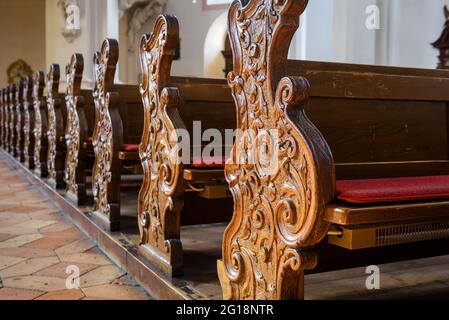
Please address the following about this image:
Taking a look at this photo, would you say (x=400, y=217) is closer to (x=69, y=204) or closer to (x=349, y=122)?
(x=349, y=122)

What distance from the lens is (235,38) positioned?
5.40 feet

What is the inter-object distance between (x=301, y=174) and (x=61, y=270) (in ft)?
4.64

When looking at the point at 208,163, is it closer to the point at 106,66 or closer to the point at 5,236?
the point at 106,66

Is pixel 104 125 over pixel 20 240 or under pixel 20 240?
over

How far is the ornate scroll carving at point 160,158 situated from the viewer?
79.2 inches

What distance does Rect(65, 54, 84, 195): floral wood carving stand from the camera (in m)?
3.37

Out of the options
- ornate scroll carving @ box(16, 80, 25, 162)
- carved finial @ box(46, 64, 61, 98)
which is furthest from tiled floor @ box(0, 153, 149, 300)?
ornate scroll carving @ box(16, 80, 25, 162)

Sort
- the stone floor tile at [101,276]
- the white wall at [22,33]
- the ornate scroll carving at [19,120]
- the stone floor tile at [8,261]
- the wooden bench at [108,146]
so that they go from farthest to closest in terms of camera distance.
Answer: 1. the white wall at [22,33]
2. the ornate scroll carving at [19,120]
3. the wooden bench at [108,146]
4. the stone floor tile at [8,261]
5. the stone floor tile at [101,276]

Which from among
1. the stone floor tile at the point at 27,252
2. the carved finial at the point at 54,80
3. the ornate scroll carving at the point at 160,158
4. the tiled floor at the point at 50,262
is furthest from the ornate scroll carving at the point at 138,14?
the ornate scroll carving at the point at 160,158

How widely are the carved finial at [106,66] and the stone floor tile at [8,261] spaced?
35.2 inches

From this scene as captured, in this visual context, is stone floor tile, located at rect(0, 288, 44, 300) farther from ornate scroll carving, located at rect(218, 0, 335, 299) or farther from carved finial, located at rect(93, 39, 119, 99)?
carved finial, located at rect(93, 39, 119, 99)

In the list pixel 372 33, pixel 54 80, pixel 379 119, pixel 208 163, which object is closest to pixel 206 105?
pixel 208 163

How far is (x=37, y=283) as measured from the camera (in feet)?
6.98

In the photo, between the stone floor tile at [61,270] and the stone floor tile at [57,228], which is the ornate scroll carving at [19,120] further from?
the stone floor tile at [61,270]
